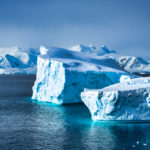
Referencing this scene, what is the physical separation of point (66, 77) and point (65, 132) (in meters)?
14.2

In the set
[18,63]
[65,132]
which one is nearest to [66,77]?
[65,132]

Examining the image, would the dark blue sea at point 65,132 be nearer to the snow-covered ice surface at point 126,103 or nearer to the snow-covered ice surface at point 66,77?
the snow-covered ice surface at point 126,103

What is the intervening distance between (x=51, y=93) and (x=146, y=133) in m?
17.3

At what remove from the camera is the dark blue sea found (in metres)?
16.7

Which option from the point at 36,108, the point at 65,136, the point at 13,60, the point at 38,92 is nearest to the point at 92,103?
the point at 65,136

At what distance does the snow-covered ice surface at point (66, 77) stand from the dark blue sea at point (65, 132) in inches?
248

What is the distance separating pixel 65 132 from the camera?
19766 millimetres

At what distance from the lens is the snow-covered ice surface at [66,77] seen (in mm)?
33531

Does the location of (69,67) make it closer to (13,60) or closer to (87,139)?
(87,139)

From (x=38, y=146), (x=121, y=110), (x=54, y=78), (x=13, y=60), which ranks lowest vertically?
(x=38, y=146)

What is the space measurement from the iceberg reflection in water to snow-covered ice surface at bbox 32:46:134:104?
6.21 meters

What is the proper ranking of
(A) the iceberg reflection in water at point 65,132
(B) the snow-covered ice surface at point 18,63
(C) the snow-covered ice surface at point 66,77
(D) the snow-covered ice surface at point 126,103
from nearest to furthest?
(A) the iceberg reflection in water at point 65,132 < (D) the snow-covered ice surface at point 126,103 < (C) the snow-covered ice surface at point 66,77 < (B) the snow-covered ice surface at point 18,63

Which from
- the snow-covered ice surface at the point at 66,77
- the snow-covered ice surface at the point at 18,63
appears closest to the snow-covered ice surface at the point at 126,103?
the snow-covered ice surface at the point at 66,77

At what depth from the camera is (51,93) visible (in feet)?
112
